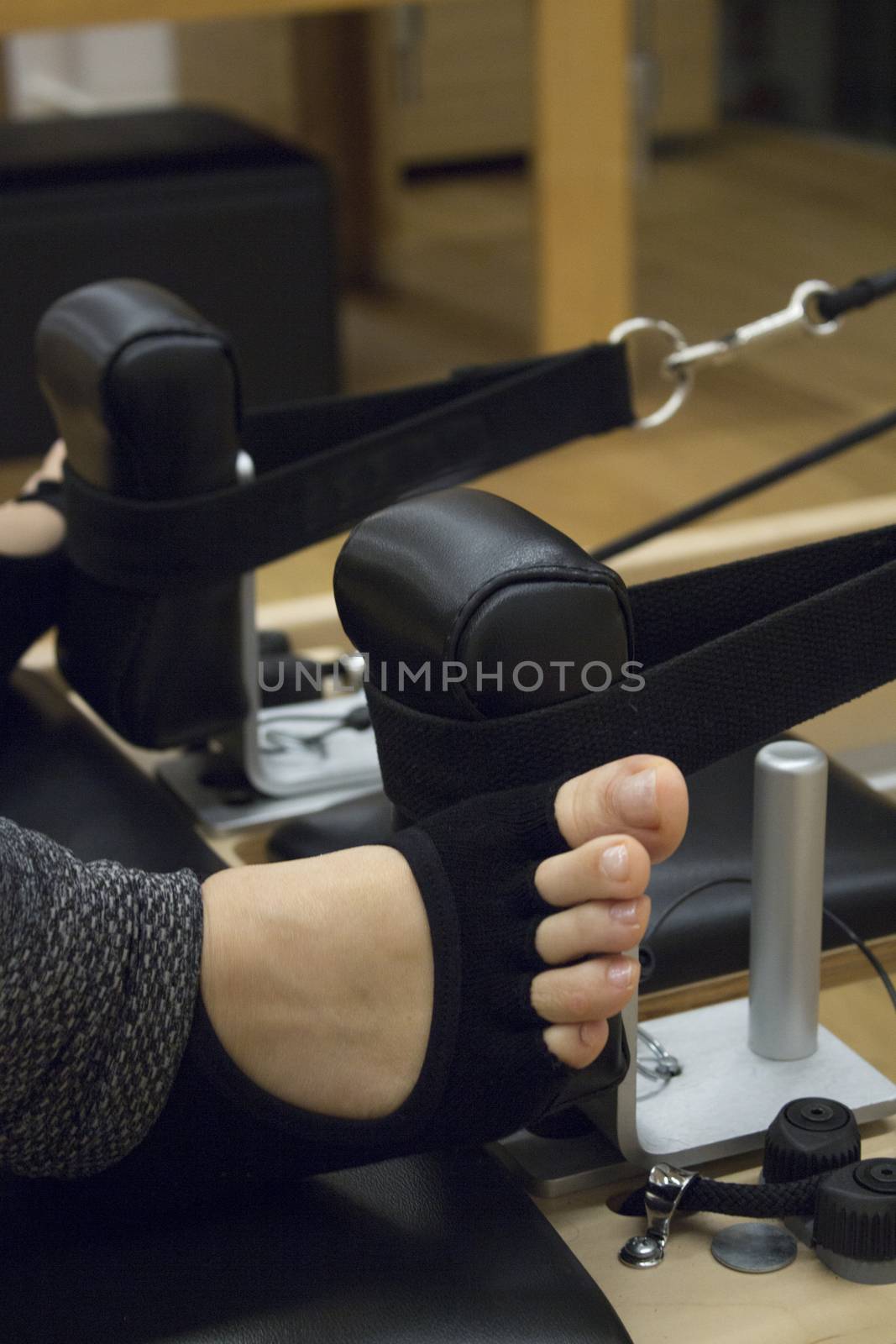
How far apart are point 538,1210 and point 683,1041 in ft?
0.44

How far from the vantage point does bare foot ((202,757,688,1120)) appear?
527mm

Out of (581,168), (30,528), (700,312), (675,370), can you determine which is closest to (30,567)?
(30,528)

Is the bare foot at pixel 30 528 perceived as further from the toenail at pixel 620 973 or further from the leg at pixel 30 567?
the toenail at pixel 620 973

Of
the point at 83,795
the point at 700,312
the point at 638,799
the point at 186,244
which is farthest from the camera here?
the point at 700,312

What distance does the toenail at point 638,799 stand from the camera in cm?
51

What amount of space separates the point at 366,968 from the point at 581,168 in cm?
164

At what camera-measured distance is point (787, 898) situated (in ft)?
2.03

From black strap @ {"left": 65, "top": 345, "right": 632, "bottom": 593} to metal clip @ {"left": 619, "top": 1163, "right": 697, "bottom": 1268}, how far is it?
0.38 m

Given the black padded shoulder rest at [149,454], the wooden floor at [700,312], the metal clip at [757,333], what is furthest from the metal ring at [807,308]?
the black padded shoulder rest at [149,454]

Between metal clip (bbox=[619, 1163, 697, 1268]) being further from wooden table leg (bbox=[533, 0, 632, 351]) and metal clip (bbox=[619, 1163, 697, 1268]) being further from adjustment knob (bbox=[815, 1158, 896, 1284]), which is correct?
wooden table leg (bbox=[533, 0, 632, 351])

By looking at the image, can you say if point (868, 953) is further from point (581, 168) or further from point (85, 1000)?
point (581, 168)

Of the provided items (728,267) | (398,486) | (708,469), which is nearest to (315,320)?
(708,469)

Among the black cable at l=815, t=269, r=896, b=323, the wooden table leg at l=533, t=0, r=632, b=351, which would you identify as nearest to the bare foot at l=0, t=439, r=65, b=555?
the black cable at l=815, t=269, r=896, b=323

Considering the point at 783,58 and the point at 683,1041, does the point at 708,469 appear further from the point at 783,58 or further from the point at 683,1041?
the point at 783,58
